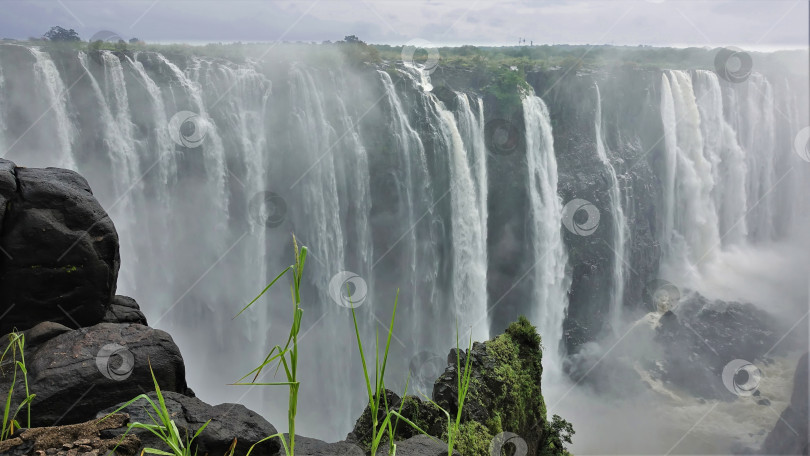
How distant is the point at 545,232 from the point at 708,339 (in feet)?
31.4

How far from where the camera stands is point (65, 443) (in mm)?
3006

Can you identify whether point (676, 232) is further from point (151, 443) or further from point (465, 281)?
point (151, 443)

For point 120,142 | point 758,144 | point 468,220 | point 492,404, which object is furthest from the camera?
point 758,144

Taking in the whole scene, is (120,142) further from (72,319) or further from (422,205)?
(72,319)

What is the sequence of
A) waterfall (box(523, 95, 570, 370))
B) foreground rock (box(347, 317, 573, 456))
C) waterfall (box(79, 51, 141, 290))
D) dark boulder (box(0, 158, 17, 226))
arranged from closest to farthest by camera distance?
dark boulder (box(0, 158, 17, 226)) → foreground rock (box(347, 317, 573, 456)) → waterfall (box(79, 51, 141, 290)) → waterfall (box(523, 95, 570, 370))

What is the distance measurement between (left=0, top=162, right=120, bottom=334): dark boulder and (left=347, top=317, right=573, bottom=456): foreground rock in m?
3.60

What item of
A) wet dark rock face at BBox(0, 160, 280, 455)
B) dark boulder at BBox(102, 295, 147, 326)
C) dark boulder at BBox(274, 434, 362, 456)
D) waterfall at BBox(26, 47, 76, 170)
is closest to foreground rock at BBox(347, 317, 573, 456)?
dark boulder at BBox(274, 434, 362, 456)

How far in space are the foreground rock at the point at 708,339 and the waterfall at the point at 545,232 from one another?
506 centimetres

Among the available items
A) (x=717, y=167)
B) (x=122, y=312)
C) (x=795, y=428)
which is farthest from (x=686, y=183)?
(x=122, y=312)

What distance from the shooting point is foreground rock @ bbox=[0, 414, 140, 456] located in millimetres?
2965

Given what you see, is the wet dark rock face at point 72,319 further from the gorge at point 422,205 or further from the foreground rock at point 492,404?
the gorge at point 422,205

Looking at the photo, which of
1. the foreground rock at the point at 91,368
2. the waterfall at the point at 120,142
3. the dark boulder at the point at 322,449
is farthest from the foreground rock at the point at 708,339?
the foreground rock at the point at 91,368

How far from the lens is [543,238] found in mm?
24719

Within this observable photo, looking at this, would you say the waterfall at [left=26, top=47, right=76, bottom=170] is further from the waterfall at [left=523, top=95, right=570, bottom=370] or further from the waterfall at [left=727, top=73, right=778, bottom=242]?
the waterfall at [left=727, top=73, right=778, bottom=242]
